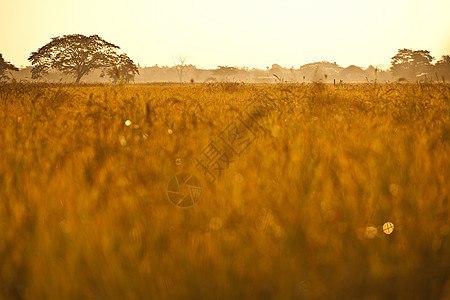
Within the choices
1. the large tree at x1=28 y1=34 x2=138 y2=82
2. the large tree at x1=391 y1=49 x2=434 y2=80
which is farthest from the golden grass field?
the large tree at x1=391 y1=49 x2=434 y2=80

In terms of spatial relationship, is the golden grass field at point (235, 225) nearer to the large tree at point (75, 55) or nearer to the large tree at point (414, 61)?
the large tree at point (75, 55)

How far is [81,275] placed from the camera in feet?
2.65

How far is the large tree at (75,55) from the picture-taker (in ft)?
92.8

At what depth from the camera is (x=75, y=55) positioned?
30.6 m

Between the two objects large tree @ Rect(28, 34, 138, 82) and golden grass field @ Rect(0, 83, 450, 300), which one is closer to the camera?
golden grass field @ Rect(0, 83, 450, 300)

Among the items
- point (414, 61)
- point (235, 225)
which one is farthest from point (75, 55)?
point (414, 61)

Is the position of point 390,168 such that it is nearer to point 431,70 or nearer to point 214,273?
point 214,273

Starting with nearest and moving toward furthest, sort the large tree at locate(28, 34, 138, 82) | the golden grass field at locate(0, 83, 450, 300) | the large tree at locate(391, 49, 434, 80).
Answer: the golden grass field at locate(0, 83, 450, 300), the large tree at locate(28, 34, 138, 82), the large tree at locate(391, 49, 434, 80)

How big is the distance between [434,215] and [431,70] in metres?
66.4

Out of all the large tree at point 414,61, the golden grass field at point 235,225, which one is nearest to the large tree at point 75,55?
the golden grass field at point 235,225

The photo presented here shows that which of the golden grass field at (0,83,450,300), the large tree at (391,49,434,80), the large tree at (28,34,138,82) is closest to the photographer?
the golden grass field at (0,83,450,300)

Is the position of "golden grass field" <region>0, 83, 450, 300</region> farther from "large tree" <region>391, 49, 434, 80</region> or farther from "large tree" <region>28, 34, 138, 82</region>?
"large tree" <region>391, 49, 434, 80</region>

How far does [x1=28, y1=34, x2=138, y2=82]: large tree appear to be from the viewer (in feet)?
92.8

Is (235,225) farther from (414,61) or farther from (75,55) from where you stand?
(414,61)
